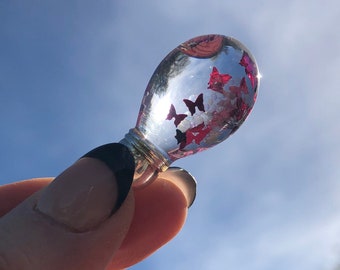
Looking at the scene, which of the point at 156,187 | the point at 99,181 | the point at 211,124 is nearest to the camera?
the point at 99,181

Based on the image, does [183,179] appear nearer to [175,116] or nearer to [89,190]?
[175,116]

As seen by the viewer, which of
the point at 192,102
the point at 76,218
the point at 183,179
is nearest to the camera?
the point at 76,218

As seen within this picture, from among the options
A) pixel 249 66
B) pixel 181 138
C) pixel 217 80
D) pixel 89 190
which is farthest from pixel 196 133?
pixel 89 190

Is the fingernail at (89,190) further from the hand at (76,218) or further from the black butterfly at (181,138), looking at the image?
the black butterfly at (181,138)

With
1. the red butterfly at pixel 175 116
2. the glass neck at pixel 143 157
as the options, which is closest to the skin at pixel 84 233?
the glass neck at pixel 143 157

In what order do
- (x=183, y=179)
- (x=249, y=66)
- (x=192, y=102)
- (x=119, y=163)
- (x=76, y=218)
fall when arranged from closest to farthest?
1. (x=76, y=218)
2. (x=119, y=163)
3. (x=192, y=102)
4. (x=249, y=66)
5. (x=183, y=179)

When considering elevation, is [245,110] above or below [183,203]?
above

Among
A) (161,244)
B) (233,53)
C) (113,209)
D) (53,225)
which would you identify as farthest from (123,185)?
(233,53)

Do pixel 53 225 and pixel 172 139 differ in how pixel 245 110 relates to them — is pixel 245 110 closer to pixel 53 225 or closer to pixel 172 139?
pixel 172 139
